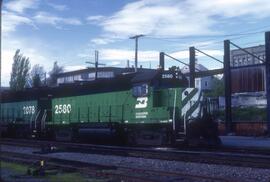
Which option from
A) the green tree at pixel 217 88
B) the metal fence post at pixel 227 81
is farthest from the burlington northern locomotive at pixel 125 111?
the green tree at pixel 217 88

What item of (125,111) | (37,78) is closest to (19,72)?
(37,78)

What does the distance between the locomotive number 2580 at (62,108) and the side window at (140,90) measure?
20.7 feet

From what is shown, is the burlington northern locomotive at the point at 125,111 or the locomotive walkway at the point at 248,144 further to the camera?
the locomotive walkway at the point at 248,144

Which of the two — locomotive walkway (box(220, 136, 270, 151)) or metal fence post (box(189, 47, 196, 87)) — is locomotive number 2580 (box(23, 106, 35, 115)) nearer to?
locomotive walkway (box(220, 136, 270, 151))

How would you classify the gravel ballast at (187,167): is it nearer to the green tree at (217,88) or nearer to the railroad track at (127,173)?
the railroad track at (127,173)

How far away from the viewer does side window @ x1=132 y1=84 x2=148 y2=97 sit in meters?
20.0

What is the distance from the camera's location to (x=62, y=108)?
2628cm

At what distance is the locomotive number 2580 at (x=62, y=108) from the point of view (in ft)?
84.3

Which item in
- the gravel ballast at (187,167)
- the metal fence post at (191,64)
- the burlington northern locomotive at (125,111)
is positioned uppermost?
the metal fence post at (191,64)

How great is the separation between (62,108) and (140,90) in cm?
767

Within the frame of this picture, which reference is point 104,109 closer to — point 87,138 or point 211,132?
point 87,138

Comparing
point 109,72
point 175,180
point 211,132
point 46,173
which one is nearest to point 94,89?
point 211,132

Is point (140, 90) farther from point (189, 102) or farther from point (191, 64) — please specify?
point (191, 64)

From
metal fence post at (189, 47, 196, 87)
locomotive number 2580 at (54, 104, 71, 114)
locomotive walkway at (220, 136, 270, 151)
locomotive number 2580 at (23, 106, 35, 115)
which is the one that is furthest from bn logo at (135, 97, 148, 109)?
metal fence post at (189, 47, 196, 87)
